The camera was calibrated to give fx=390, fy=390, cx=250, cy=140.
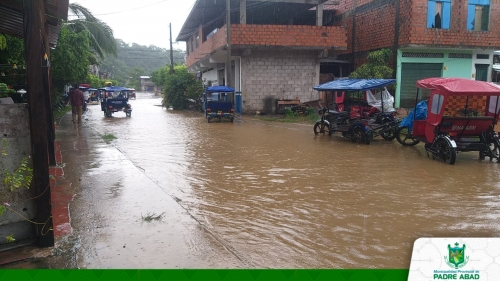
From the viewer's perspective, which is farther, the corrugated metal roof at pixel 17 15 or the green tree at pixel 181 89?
the green tree at pixel 181 89

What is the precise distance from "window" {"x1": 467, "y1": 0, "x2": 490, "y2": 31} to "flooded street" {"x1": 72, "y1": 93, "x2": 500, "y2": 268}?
13.0 meters

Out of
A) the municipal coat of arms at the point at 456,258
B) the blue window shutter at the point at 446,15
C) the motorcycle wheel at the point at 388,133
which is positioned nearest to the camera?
the municipal coat of arms at the point at 456,258

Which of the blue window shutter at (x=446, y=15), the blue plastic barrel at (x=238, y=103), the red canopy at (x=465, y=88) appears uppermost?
the blue window shutter at (x=446, y=15)

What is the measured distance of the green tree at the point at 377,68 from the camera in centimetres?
1927

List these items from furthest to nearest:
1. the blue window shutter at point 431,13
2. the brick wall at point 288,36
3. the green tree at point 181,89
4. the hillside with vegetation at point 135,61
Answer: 1. the hillside with vegetation at point 135,61
2. the green tree at point 181,89
3. the brick wall at point 288,36
4. the blue window shutter at point 431,13

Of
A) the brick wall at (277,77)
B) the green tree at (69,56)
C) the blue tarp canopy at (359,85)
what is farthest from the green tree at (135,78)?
the blue tarp canopy at (359,85)

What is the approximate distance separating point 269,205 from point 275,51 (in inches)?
656

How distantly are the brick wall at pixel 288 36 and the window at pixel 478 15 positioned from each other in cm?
639

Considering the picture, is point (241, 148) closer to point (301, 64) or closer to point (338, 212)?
point (338, 212)

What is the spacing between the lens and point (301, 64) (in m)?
21.7

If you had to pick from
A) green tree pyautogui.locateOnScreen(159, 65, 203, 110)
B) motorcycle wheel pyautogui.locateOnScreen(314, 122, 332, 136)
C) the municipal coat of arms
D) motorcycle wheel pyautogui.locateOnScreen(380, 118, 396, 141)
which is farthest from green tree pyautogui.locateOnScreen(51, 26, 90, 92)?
the municipal coat of arms

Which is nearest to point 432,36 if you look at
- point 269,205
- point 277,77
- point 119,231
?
point 277,77

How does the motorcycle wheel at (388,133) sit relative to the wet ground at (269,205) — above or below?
above

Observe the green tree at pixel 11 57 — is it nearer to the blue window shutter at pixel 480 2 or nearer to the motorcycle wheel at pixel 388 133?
the motorcycle wheel at pixel 388 133
